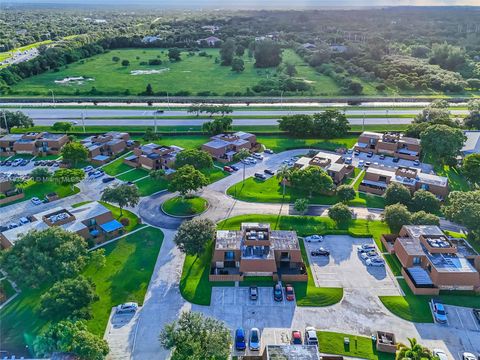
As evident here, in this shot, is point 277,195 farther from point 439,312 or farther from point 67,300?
point 67,300

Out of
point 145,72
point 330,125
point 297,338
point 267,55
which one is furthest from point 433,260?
point 145,72

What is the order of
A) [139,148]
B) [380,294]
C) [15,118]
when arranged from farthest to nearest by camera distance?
[15,118]
[139,148]
[380,294]

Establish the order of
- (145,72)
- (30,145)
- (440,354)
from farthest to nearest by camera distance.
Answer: (145,72), (30,145), (440,354)

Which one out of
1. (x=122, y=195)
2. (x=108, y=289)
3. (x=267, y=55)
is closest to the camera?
(x=108, y=289)

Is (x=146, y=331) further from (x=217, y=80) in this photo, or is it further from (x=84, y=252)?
(x=217, y=80)

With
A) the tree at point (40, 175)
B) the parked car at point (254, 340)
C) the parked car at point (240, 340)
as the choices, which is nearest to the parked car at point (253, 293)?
the parked car at point (254, 340)

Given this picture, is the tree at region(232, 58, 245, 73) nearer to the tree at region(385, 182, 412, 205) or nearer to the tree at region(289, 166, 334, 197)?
the tree at region(289, 166, 334, 197)

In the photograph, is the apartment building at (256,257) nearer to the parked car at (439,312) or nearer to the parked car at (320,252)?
the parked car at (320,252)

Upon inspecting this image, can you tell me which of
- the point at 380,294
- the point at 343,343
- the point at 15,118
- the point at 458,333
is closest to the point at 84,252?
the point at 343,343
